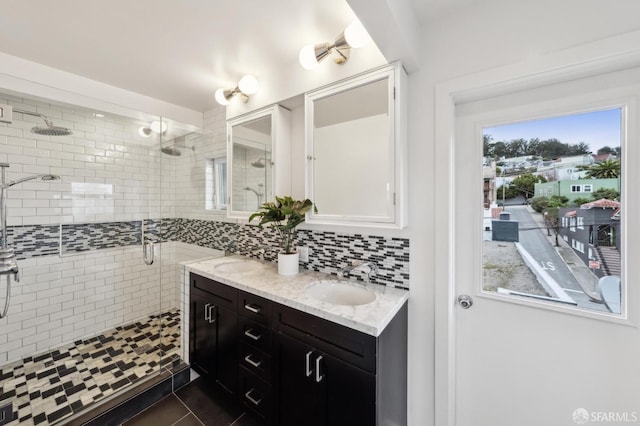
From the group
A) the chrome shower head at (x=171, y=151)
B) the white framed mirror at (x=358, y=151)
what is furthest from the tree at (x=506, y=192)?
the chrome shower head at (x=171, y=151)

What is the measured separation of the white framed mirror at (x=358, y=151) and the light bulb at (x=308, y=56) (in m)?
0.15

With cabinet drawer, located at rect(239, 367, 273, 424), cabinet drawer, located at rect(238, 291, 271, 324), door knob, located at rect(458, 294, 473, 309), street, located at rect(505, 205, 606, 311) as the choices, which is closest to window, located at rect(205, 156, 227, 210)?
cabinet drawer, located at rect(238, 291, 271, 324)

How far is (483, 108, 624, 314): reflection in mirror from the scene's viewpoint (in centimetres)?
104

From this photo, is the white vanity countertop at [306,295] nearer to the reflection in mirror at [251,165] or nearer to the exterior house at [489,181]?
the reflection in mirror at [251,165]

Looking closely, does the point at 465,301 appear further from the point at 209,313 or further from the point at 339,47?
the point at 209,313

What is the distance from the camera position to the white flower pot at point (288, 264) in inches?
66.2

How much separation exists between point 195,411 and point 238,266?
101 cm

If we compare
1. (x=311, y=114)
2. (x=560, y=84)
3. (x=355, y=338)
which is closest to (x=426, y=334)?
(x=355, y=338)

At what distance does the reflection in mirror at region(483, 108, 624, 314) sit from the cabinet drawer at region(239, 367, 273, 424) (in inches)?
53.8

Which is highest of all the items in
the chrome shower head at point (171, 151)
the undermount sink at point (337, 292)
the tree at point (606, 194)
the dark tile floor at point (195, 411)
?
the chrome shower head at point (171, 151)

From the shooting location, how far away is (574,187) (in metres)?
1.11

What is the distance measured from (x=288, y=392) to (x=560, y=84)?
2.00 meters

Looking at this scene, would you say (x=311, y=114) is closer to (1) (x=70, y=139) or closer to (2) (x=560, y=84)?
(2) (x=560, y=84)

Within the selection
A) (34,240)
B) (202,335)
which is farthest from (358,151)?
(34,240)
